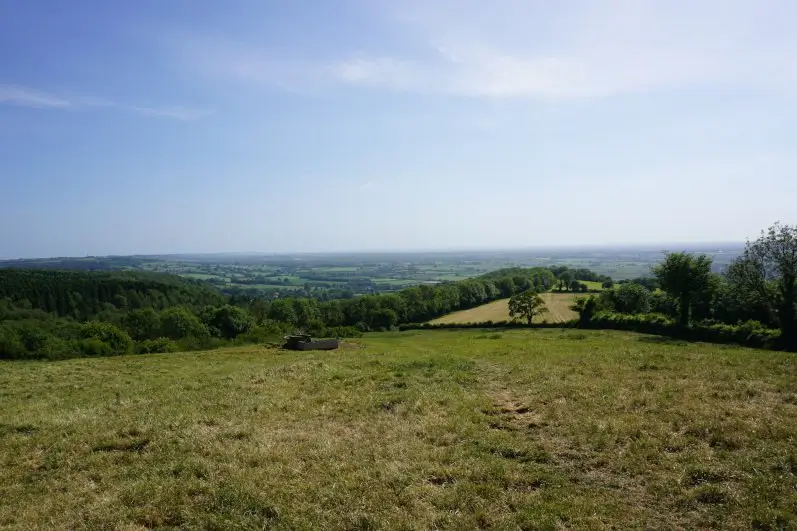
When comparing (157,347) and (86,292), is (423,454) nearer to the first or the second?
(157,347)

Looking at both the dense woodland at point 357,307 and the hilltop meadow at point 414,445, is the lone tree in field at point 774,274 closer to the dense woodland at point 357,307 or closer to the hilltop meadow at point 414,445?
the dense woodland at point 357,307

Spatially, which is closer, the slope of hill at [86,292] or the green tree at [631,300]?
the green tree at [631,300]

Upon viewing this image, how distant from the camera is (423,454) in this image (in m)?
11.6

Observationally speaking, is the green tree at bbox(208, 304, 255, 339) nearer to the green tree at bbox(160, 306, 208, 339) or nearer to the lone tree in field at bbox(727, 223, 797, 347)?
the green tree at bbox(160, 306, 208, 339)

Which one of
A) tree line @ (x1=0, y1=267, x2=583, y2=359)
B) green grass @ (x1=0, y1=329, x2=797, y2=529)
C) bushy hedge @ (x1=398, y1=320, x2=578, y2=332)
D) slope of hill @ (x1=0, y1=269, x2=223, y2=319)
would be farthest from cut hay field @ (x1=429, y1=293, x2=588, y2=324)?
slope of hill @ (x1=0, y1=269, x2=223, y2=319)

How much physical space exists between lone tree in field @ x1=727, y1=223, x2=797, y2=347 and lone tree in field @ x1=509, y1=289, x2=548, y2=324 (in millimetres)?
38400

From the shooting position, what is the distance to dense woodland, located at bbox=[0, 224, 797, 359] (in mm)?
48219

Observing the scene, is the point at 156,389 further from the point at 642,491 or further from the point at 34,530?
the point at 642,491

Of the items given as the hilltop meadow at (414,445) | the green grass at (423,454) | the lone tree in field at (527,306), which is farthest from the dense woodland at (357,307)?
the green grass at (423,454)

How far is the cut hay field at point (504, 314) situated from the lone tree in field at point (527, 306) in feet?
4.81

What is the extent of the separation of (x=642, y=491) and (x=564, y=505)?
180 cm

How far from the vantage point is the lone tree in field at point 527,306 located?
287 ft

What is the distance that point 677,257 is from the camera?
193 ft

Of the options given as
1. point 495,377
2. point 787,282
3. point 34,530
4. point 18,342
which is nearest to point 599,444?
point 495,377
